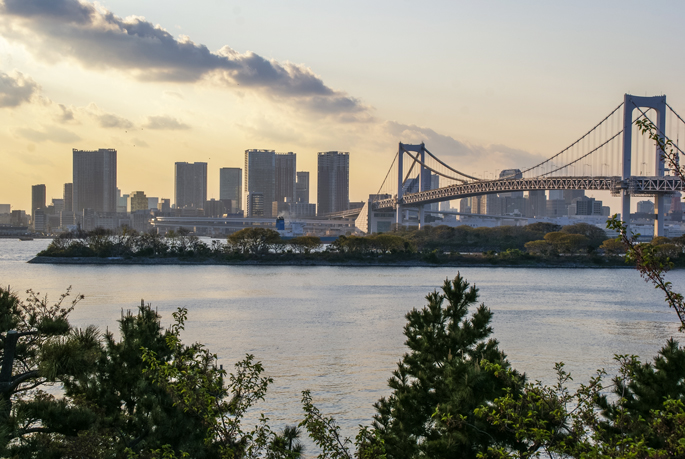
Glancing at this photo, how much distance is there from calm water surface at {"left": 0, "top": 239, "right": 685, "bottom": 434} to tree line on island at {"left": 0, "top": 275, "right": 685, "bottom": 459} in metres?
3.02

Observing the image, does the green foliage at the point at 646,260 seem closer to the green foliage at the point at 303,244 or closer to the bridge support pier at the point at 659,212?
the bridge support pier at the point at 659,212

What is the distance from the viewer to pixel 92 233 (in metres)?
40.9

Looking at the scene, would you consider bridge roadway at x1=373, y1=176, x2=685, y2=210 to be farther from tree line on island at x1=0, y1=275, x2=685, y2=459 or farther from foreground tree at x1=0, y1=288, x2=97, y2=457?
foreground tree at x1=0, y1=288, x2=97, y2=457

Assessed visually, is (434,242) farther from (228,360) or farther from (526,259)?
(228,360)

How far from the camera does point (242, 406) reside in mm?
4059

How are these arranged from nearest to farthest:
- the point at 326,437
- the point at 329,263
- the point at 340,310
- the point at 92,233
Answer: the point at 326,437 → the point at 340,310 → the point at 329,263 → the point at 92,233

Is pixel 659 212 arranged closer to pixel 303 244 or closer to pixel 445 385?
pixel 303 244

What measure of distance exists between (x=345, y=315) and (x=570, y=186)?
24413 millimetres

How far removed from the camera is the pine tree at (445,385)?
12.9 ft

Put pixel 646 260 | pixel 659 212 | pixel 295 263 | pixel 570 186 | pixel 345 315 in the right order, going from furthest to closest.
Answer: pixel 659 212
pixel 570 186
pixel 295 263
pixel 345 315
pixel 646 260

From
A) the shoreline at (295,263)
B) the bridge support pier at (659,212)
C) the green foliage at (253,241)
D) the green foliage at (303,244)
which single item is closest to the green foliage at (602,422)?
the shoreline at (295,263)

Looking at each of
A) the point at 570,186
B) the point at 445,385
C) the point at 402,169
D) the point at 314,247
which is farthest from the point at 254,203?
the point at 445,385

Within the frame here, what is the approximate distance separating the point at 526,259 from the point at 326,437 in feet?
116

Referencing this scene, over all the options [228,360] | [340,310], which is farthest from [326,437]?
[340,310]
